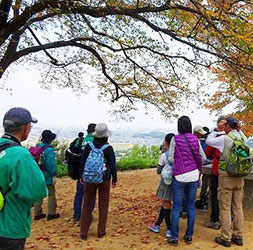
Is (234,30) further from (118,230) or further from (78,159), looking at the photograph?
(118,230)

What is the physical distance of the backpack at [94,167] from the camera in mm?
4531

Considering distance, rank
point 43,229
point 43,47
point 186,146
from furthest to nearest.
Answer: point 43,47 → point 43,229 → point 186,146

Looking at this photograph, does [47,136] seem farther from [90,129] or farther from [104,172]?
[104,172]

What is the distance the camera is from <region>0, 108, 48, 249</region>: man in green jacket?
2.27 metres

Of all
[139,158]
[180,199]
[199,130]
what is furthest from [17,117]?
[139,158]

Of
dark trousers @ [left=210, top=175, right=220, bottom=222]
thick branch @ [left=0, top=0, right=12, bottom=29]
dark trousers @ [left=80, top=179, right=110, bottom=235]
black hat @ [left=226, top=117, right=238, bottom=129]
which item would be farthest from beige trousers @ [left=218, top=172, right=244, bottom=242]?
thick branch @ [left=0, top=0, right=12, bottom=29]

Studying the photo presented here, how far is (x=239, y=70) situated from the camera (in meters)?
5.61

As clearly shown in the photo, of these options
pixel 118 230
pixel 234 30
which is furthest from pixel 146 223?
pixel 234 30

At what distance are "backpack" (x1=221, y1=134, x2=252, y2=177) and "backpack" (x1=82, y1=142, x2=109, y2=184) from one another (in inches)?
72.6

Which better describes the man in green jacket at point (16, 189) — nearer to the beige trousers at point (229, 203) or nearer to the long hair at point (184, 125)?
the long hair at point (184, 125)

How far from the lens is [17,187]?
2.28 meters

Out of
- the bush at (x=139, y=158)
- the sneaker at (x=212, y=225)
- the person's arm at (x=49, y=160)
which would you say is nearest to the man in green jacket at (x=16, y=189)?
the person's arm at (x=49, y=160)

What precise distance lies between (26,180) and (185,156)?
8.75 ft

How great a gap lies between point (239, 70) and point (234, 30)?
0.76m
